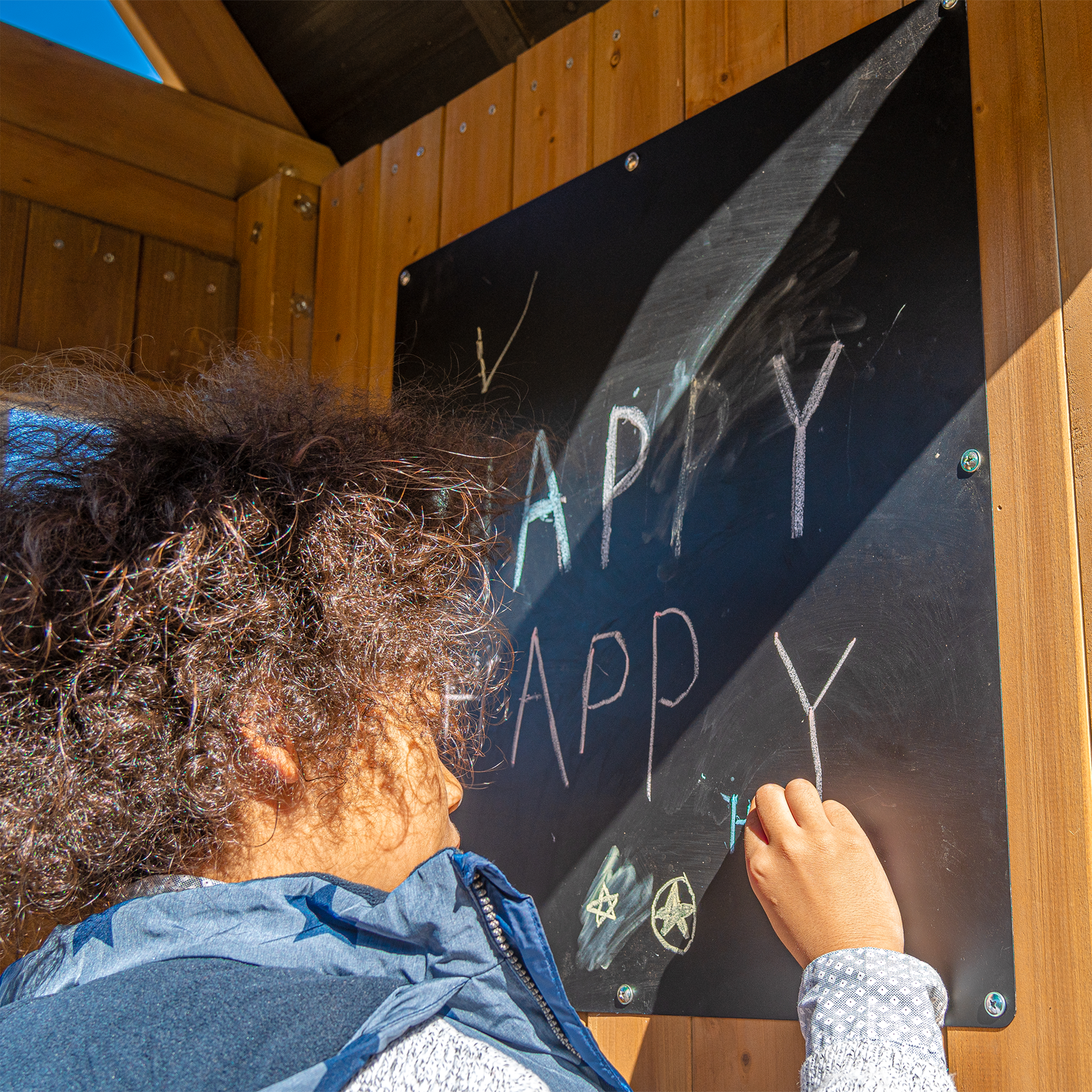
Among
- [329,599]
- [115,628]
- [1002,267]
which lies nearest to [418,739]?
[329,599]

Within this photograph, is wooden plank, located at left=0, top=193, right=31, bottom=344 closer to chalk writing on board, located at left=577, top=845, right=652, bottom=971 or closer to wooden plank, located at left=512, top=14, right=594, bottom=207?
wooden plank, located at left=512, top=14, right=594, bottom=207

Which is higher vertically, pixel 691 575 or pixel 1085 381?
pixel 1085 381

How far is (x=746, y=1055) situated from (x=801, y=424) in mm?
642

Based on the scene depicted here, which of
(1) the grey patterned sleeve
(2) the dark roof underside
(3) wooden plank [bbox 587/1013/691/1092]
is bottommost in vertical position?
(3) wooden plank [bbox 587/1013/691/1092]

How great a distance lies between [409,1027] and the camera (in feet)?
2.00

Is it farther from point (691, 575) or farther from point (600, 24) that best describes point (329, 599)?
point (600, 24)

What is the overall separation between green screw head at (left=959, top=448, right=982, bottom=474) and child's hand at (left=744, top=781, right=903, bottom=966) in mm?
334

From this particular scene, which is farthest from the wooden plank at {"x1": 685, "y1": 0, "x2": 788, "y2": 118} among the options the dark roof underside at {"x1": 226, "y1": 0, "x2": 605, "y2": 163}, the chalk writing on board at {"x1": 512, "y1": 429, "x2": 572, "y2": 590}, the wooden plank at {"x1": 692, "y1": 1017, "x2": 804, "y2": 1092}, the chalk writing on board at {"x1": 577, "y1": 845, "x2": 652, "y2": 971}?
the wooden plank at {"x1": 692, "y1": 1017, "x2": 804, "y2": 1092}

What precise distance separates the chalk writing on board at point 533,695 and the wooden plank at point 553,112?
0.65 metres

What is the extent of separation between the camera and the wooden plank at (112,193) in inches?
68.9

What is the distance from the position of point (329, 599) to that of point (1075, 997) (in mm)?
675

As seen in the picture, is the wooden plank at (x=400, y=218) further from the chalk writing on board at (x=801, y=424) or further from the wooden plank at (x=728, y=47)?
the chalk writing on board at (x=801, y=424)

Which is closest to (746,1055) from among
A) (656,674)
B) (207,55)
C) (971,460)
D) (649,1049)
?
(649,1049)

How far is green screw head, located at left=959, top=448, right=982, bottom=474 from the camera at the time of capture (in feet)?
3.20
